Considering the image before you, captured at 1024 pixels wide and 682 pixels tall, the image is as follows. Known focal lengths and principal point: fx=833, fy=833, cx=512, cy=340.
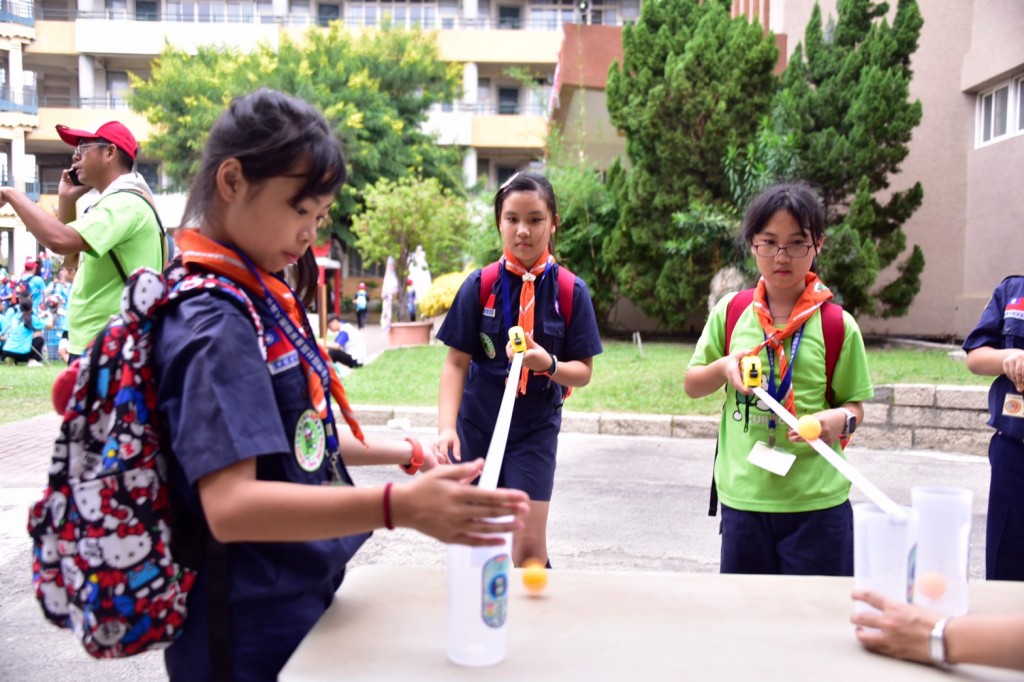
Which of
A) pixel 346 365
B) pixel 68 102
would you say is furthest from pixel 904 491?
pixel 68 102

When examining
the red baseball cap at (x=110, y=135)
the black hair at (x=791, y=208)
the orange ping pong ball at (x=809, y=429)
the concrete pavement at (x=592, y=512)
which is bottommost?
the concrete pavement at (x=592, y=512)

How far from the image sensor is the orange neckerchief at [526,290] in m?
3.06

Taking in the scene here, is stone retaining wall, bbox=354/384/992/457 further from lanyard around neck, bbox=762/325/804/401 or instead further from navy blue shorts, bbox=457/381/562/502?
lanyard around neck, bbox=762/325/804/401

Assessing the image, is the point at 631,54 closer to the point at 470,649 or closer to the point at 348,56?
the point at 470,649

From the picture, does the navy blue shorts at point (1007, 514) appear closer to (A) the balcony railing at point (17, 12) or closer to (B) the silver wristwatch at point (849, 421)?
(B) the silver wristwatch at point (849, 421)

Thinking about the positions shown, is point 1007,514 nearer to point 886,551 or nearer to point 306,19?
point 886,551

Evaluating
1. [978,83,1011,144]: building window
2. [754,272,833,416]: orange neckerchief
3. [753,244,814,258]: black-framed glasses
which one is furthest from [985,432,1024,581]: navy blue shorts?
[978,83,1011,144]: building window

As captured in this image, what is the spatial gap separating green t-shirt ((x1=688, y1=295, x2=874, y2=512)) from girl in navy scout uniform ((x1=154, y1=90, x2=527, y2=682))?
140 centimetres

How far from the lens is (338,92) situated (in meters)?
26.7

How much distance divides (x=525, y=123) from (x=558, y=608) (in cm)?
3184

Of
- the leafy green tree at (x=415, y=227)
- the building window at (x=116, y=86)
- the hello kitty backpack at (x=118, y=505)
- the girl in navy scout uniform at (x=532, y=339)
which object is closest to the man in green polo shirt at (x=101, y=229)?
the girl in navy scout uniform at (x=532, y=339)

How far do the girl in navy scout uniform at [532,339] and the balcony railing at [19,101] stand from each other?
32611 mm

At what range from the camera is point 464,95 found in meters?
32.0

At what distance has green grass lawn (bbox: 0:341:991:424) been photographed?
8047 millimetres
